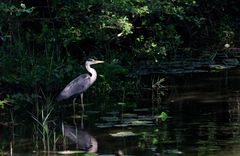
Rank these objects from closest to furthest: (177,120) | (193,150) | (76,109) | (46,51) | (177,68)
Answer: (193,150), (177,120), (76,109), (46,51), (177,68)

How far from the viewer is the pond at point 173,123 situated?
26.9ft

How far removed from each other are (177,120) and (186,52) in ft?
26.1

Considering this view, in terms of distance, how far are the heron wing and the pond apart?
0.35 m

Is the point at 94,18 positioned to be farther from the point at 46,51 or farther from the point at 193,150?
the point at 193,150

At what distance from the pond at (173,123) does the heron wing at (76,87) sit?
35 centimetres

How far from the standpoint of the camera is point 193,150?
799cm

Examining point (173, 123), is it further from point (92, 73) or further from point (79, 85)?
point (92, 73)

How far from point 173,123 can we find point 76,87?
251 cm

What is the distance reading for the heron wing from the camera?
11.3 meters

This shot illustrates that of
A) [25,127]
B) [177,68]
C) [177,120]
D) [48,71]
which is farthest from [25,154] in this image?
[177,68]

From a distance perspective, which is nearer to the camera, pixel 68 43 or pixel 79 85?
pixel 79 85

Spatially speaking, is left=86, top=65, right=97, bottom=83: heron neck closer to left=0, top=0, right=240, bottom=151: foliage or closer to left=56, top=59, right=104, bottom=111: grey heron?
left=56, top=59, right=104, bottom=111: grey heron

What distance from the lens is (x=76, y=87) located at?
452 inches

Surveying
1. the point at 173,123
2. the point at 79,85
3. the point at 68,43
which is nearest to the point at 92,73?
the point at 79,85
